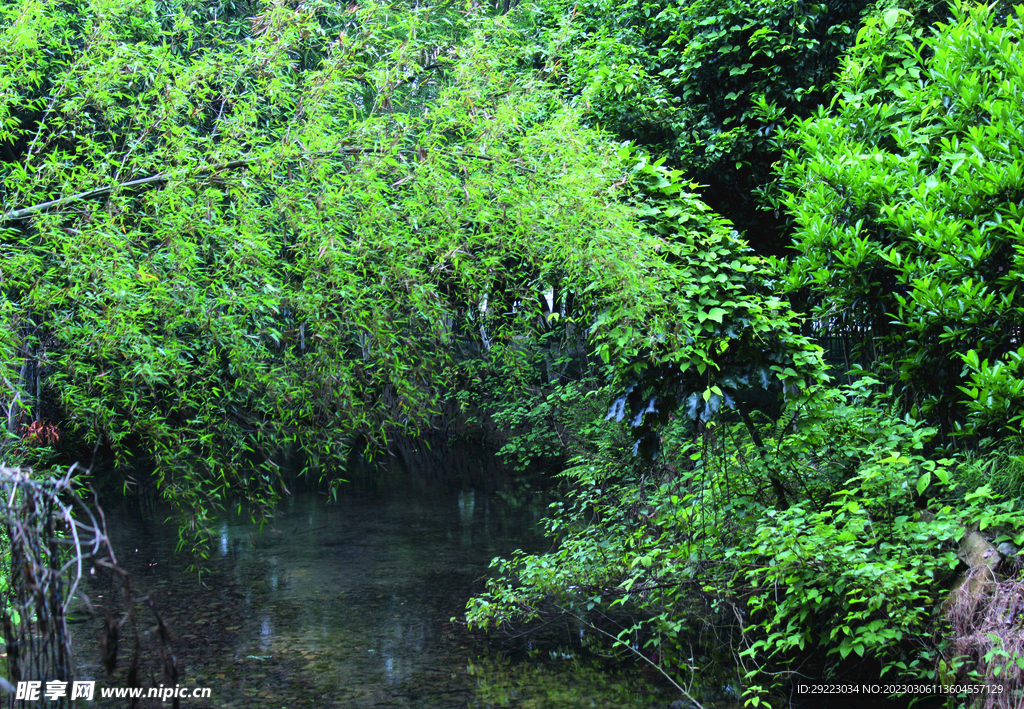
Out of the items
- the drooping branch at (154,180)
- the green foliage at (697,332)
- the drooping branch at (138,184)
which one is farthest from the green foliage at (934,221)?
the drooping branch at (138,184)

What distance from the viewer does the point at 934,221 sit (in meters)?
4.94

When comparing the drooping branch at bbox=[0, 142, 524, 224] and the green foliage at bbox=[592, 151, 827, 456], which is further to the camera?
the green foliage at bbox=[592, 151, 827, 456]

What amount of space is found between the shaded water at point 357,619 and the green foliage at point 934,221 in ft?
9.80

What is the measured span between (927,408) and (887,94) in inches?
114

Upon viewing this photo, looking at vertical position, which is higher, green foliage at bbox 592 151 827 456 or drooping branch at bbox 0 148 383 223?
drooping branch at bbox 0 148 383 223

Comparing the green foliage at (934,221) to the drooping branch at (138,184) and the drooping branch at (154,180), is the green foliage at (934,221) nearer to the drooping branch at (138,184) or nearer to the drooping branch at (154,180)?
the drooping branch at (154,180)

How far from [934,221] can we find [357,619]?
19.2 ft

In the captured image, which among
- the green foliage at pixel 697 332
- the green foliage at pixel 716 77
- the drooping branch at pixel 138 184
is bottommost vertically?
the green foliage at pixel 697 332

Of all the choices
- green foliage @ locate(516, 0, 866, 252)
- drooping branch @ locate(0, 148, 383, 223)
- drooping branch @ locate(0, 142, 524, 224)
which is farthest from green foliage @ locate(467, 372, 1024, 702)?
drooping branch @ locate(0, 148, 383, 223)

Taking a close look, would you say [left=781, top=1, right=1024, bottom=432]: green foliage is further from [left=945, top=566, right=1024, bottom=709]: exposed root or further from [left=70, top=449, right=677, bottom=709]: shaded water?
[left=70, top=449, right=677, bottom=709]: shaded water

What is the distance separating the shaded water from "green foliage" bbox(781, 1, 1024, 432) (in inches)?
118

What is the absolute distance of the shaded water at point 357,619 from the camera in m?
5.82

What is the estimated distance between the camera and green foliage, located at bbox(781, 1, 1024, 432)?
4.68 metres

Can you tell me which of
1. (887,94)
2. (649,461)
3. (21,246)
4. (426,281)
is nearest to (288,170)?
(426,281)
